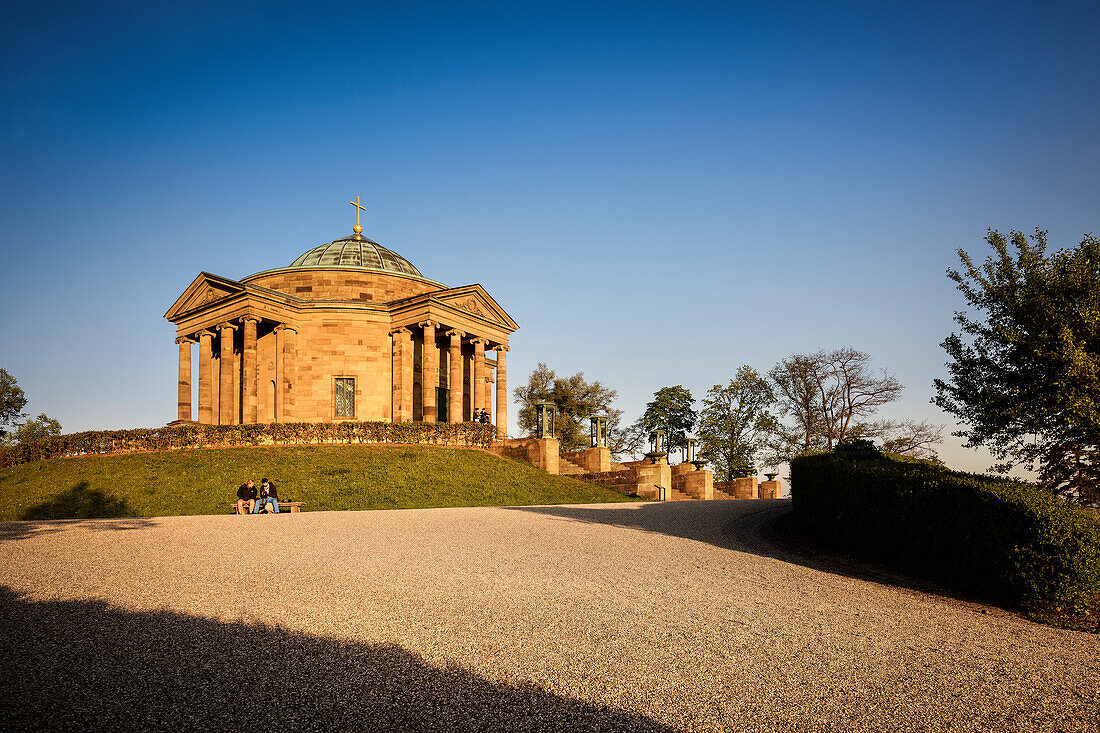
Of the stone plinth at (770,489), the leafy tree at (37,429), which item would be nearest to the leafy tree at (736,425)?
the stone plinth at (770,489)

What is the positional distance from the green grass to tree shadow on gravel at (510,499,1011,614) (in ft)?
18.3

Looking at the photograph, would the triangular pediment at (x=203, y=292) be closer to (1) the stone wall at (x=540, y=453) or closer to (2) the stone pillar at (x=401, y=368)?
(2) the stone pillar at (x=401, y=368)

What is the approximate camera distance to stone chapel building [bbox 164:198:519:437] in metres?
37.6

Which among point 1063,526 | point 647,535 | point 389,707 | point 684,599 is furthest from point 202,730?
point 647,535

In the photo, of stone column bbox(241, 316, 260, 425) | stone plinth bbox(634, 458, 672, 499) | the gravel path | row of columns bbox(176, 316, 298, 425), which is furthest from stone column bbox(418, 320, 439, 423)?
the gravel path

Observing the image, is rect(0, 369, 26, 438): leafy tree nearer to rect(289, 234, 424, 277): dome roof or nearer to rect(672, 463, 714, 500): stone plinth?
rect(289, 234, 424, 277): dome roof

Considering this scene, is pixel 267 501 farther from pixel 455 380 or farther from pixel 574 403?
pixel 574 403

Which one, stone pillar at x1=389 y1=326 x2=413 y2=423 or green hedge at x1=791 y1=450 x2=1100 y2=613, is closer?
green hedge at x1=791 y1=450 x2=1100 y2=613

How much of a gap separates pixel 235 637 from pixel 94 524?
12579 mm

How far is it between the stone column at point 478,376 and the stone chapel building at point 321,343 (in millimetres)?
165

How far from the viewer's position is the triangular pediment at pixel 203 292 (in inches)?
1492

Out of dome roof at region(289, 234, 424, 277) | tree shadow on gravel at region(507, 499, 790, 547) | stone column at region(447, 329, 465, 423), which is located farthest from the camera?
dome roof at region(289, 234, 424, 277)

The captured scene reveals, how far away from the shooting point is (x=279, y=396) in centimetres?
3831

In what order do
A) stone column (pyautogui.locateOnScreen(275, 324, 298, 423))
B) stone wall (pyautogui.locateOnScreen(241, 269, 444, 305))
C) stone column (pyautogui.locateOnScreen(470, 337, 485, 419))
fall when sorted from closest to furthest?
1. stone column (pyautogui.locateOnScreen(275, 324, 298, 423))
2. stone wall (pyautogui.locateOnScreen(241, 269, 444, 305))
3. stone column (pyautogui.locateOnScreen(470, 337, 485, 419))
